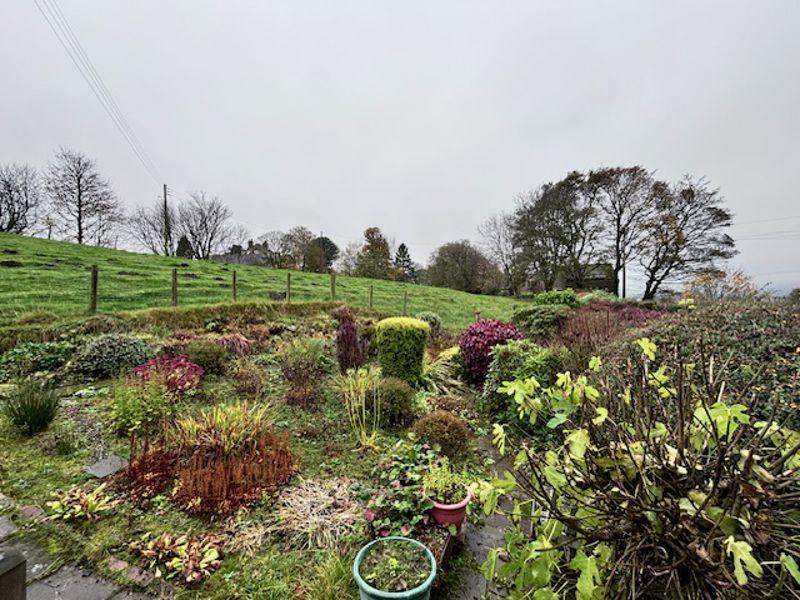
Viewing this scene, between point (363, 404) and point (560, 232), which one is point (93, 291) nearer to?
point (363, 404)

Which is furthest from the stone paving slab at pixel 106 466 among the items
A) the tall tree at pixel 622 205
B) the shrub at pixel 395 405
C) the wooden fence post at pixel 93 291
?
the tall tree at pixel 622 205

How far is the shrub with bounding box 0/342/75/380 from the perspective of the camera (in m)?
5.03

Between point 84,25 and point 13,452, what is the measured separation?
10.0 m

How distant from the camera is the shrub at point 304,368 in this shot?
472 centimetres

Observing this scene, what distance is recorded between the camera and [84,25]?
7.81 meters

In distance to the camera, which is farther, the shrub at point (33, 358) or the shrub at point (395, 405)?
the shrub at point (33, 358)

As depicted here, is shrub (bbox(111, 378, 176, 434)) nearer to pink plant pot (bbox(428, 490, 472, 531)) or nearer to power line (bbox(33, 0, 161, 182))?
pink plant pot (bbox(428, 490, 472, 531))

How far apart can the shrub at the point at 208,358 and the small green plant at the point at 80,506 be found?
2972 mm

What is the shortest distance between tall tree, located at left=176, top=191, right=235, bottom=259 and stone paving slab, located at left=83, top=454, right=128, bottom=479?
3099 cm

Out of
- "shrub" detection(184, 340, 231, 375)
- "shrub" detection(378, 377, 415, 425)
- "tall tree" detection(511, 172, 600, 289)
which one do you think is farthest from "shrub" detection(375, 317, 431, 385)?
"tall tree" detection(511, 172, 600, 289)

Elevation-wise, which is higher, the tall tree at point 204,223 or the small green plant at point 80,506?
the tall tree at point 204,223

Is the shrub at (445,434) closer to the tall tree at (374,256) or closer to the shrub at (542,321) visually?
the shrub at (542,321)

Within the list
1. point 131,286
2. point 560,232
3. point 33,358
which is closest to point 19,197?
point 131,286

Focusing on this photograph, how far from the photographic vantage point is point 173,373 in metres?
Answer: 4.64
